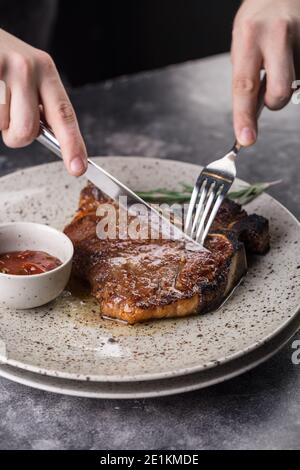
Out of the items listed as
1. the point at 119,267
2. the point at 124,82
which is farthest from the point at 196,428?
the point at 124,82

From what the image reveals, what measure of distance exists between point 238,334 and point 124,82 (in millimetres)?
2544

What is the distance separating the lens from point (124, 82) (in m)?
4.37

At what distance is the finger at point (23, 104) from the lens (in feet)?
7.29

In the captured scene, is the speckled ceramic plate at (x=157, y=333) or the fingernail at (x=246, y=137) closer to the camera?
the speckled ceramic plate at (x=157, y=333)

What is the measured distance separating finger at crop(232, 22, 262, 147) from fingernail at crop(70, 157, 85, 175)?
554mm

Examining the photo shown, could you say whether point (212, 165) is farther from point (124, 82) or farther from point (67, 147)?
point (124, 82)

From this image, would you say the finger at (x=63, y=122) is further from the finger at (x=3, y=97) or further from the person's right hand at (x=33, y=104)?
the finger at (x=3, y=97)

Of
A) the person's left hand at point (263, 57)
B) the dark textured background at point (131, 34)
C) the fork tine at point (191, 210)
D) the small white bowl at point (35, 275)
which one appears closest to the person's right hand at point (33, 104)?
the small white bowl at point (35, 275)

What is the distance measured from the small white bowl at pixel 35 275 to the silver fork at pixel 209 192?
0.44 meters

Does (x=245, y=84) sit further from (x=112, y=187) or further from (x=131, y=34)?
(x=131, y=34)

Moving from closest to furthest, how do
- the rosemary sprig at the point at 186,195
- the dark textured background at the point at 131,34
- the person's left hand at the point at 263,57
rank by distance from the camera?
the person's left hand at the point at 263,57, the rosemary sprig at the point at 186,195, the dark textured background at the point at 131,34

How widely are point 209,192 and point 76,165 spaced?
0.54 meters

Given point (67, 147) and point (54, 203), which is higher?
point (67, 147)

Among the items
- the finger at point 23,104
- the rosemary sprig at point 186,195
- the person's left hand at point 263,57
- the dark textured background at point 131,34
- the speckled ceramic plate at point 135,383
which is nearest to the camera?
the speckled ceramic plate at point 135,383
